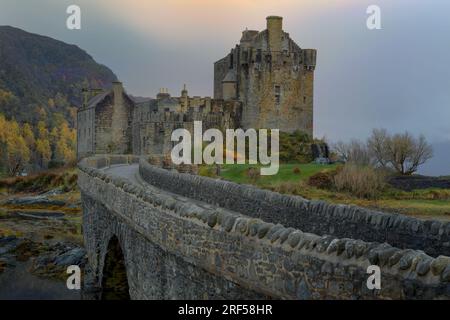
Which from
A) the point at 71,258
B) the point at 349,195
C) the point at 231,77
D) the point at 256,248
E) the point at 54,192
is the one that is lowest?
the point at 71,258

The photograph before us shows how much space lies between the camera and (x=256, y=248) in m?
8.06

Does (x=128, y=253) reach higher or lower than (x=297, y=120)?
lower

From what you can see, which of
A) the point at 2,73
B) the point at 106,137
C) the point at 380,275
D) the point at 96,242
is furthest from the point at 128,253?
the point at 2,73

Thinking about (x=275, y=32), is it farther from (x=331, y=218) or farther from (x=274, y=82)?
(x=331, y=218)

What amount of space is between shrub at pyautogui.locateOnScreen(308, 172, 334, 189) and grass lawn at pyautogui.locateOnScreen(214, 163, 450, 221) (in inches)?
15.3

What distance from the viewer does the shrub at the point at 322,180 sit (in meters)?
34.6

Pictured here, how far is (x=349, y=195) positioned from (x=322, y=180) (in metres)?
2.25

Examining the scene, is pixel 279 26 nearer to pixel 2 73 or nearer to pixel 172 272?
pixel 172 272

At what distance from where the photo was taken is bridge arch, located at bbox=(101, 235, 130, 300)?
17.3 meters

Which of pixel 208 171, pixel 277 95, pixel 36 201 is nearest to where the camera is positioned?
pixel 208 171

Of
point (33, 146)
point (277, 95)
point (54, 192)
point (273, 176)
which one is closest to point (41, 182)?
point (54, 192)

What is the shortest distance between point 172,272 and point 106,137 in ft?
150

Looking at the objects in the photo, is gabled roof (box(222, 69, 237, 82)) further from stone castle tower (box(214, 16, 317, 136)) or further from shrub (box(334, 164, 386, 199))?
shrub (box(334, 164, 386, 199))
